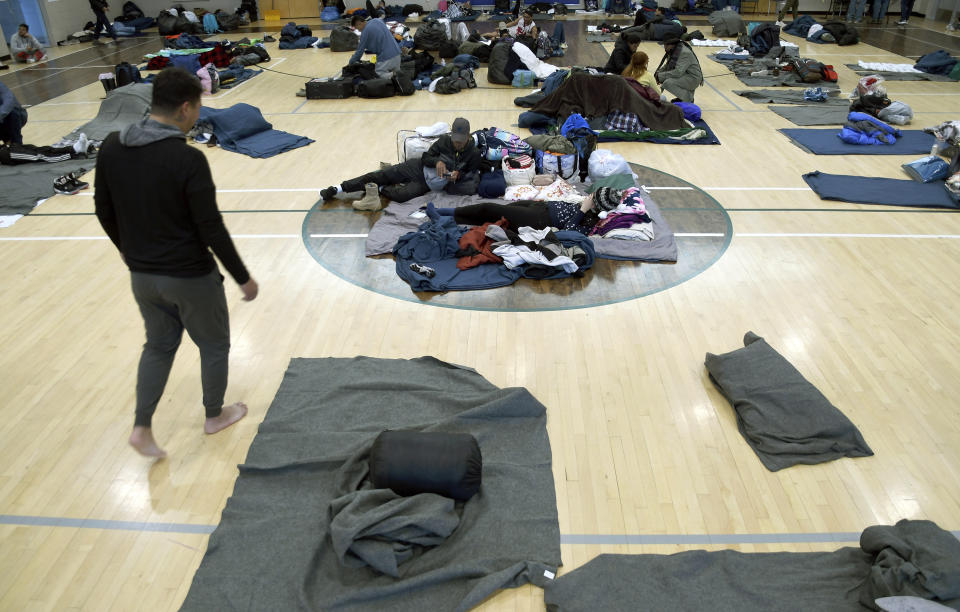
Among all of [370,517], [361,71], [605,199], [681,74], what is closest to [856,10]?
[681,74]

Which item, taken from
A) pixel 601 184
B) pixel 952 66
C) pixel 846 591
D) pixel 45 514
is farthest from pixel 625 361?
pixel 952 66

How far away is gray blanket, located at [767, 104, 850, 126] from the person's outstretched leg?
9.25 meters

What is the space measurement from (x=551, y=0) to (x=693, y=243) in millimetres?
16581

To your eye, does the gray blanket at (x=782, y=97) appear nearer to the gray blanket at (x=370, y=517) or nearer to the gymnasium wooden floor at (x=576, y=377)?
the gymnasium wooden floor at (x=576, y=377)

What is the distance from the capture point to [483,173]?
751cm

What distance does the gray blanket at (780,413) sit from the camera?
402 cm

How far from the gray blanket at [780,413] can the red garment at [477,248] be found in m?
2.21

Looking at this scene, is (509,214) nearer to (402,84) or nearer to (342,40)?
(402,84)

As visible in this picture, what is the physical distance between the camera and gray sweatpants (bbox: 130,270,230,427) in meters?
3.44

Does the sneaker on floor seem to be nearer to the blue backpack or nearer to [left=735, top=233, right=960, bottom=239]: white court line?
[left=735, top=233, right=960, bottom=239]: white court line

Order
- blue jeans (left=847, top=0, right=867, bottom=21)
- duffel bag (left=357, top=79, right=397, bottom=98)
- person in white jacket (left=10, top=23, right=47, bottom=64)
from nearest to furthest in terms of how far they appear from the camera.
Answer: duffel bag (left=357, top=79, right=397, bottom=98)
person in white jacket (left=10, top=23, right=47, bottom=64)
blue jeans (left=847, top=0, right=867, bottom=21)

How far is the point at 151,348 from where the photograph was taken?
366cm

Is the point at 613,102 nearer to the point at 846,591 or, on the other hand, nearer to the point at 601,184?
the point at 601,184

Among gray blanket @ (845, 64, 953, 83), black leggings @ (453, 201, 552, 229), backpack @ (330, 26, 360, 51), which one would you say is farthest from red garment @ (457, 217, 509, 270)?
backpack @ (330, 26, 360, 51)
